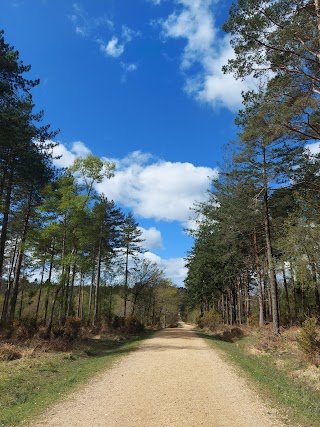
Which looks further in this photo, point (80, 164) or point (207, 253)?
point (207, 253)

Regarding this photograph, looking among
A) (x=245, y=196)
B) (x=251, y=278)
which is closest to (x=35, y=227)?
(x=245, y=196)

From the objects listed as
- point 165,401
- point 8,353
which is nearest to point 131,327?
point 8,353

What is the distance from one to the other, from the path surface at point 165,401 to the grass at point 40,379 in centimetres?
48

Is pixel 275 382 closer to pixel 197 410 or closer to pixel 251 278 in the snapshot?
pixel 197 410

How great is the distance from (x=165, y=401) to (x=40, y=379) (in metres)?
4.68

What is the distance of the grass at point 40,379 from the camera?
674 cm

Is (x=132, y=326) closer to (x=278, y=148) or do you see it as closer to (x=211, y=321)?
(x=211, y=321)

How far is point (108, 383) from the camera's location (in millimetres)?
9312

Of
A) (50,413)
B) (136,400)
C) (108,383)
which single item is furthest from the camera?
(108,383)

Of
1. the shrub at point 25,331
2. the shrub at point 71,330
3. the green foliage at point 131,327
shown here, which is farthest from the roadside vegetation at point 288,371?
the green foliage at point 131,327

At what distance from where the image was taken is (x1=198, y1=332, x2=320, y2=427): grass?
6.48 m

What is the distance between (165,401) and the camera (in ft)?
23.9

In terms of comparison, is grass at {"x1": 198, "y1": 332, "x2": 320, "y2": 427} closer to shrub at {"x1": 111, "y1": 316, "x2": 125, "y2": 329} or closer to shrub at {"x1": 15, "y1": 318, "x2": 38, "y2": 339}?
shrub at {"x1": 15, "y1": 318, "x2": 38, "y2": 339}

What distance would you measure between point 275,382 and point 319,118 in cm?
1018
